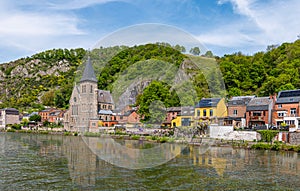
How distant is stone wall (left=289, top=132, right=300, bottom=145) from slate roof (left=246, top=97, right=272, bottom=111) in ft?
28.9

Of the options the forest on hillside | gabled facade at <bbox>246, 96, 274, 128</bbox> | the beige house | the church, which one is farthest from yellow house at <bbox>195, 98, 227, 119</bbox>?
the beige house

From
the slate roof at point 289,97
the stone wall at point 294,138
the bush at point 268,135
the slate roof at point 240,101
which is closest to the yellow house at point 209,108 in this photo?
the slate roof at point 240,101

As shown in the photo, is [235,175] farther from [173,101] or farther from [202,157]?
[173,101]

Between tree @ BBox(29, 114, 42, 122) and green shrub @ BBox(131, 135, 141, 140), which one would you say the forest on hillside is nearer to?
green shrub @ BBox(131, 135, 141, 140)

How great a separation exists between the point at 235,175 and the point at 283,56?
220ft

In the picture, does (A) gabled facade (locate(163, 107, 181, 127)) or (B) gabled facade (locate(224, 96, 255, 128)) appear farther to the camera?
(A) gabled facade (locate(163, 107, 181, 127))

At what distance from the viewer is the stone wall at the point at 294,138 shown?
101 ft

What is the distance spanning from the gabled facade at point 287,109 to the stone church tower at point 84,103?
32503 millimetres

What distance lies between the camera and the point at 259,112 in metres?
40.8

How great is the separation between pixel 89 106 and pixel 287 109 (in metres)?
35.8

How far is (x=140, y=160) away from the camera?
73.5 ft

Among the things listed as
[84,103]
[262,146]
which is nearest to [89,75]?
[84,103]

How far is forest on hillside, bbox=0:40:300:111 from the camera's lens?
1962cm

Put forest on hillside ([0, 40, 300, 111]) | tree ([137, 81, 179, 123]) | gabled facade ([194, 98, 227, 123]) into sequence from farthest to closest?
tree ([137, 81, 179, 123]) < gabled facade ([194, 98, 227, 123]) < forest on hillside ([0, 40, 300, 111])
